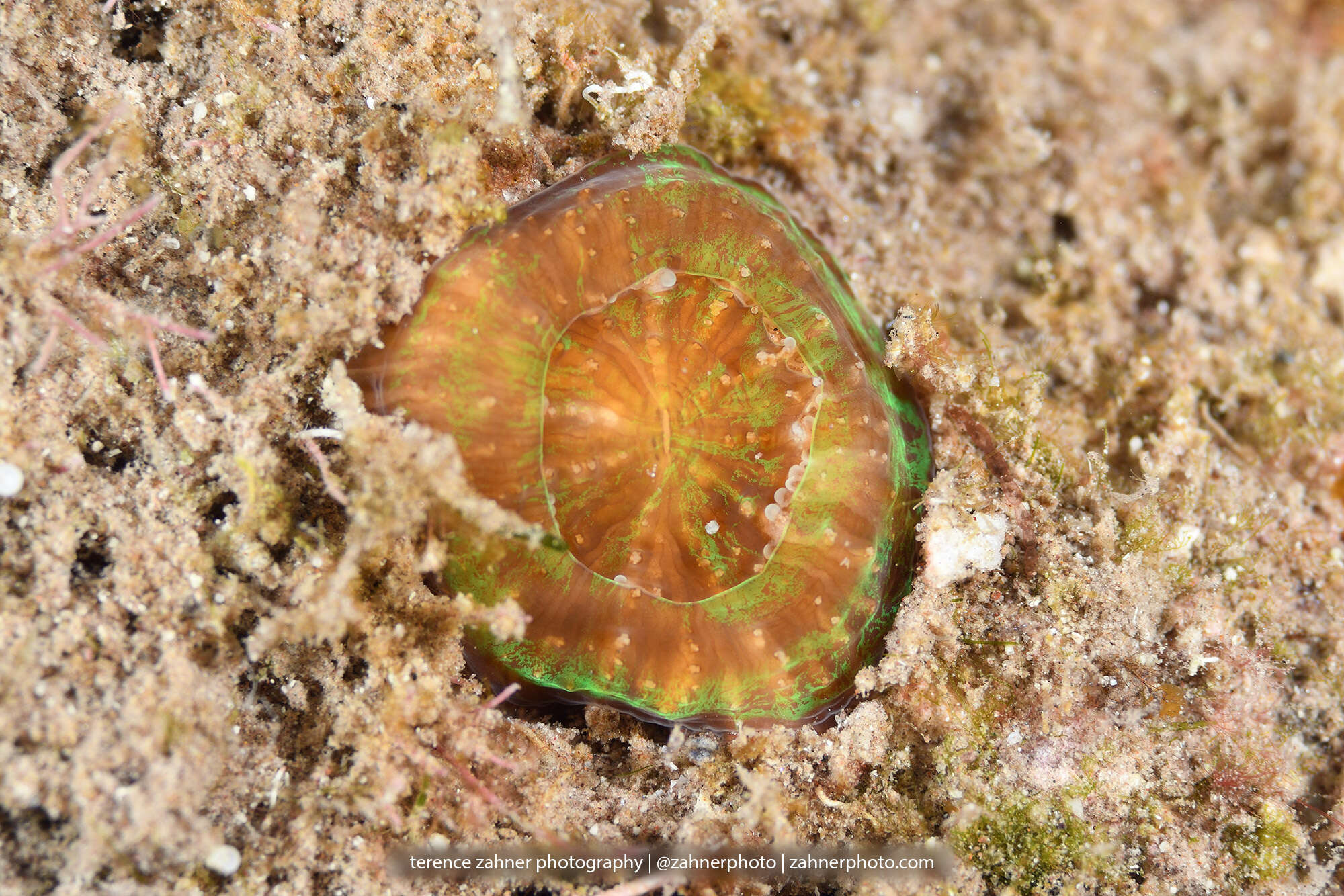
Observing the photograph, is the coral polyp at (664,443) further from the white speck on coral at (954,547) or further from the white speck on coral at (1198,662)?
the white speck on coral at (1198,662)

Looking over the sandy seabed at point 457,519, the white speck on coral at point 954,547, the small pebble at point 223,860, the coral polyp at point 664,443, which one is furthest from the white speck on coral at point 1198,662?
the small pebble at point 223,860

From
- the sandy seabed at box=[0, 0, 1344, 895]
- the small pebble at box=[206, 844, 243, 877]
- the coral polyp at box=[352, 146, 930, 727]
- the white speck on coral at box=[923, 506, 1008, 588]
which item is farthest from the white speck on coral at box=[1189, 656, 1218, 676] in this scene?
the small pebble at box=[206, 844, 243, 877]

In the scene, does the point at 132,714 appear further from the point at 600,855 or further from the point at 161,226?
the point at 161,226

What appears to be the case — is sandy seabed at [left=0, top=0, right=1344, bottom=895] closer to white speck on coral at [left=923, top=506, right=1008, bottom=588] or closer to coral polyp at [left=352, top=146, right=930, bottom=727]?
white speck on coral at [left=923, top=506, right=1008, bottom=588]

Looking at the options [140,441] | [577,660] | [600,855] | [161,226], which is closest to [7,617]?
[140,441]

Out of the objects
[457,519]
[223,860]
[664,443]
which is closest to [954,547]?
[664,443]

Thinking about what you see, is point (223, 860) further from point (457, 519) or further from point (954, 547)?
point (954, 547)
